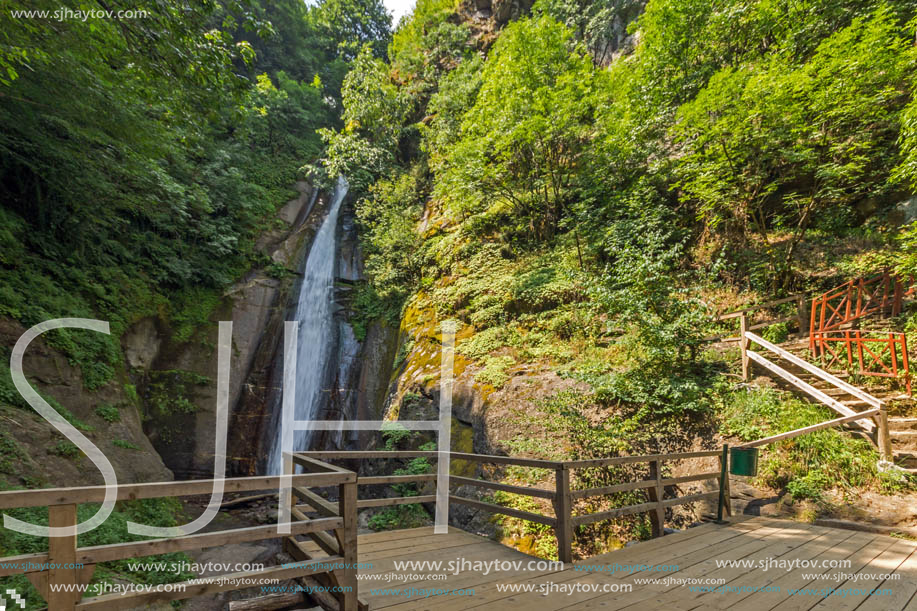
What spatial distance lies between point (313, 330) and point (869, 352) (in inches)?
588

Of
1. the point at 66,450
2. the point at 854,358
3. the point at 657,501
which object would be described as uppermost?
the point at 854,358

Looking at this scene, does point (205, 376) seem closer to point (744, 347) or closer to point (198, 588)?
point (198, 588)

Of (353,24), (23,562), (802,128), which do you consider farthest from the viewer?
(353,24)

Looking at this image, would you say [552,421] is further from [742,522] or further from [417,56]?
[417,56]

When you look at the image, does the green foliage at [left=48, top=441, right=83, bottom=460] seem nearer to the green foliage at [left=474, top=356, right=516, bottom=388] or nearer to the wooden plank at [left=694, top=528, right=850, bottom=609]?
the green foliage at [left=474, top=356, right=516, bottom=388]

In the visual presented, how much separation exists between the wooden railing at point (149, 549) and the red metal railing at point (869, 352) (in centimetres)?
845

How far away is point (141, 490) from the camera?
2.20m

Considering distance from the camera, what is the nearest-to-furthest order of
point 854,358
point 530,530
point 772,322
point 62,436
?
point 530,530 → point 62,436 → point 854,358 → point 772,322

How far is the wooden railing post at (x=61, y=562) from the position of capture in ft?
6.24

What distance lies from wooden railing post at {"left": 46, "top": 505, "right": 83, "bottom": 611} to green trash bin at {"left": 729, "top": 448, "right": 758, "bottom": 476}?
20.4 feet

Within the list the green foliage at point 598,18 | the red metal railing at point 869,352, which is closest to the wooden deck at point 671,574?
the red metal railing at point 869,352

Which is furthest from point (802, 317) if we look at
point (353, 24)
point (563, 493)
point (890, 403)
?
point (353, 24)

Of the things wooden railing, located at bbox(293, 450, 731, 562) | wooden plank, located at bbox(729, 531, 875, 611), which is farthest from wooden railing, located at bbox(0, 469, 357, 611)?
wooden plank, located at bbox(729, 531, 875, 611)

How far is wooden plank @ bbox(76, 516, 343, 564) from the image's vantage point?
6.75 ft
